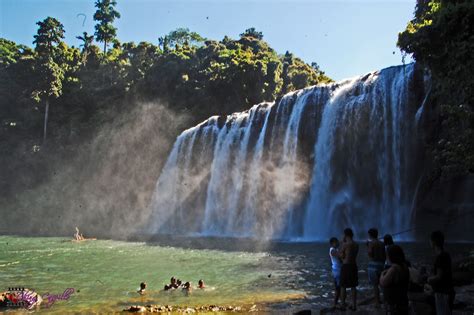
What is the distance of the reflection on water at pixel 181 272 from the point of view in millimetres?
10945

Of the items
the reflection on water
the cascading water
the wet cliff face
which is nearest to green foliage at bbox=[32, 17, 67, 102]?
the cascading water

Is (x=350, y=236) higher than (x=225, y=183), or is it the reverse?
(x=225, y=183)

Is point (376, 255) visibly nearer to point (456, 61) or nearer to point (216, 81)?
point (456, 61)

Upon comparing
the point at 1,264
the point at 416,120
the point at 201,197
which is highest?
the point at 416,120

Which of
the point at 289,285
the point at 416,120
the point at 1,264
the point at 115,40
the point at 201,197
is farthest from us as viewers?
the point at 115,40

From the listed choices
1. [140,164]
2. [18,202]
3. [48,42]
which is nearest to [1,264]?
[140,164]

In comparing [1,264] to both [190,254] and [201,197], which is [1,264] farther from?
[201,197]

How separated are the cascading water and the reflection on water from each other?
14.1ft

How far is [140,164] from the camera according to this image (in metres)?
42.1

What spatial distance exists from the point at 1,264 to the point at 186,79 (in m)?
30.4

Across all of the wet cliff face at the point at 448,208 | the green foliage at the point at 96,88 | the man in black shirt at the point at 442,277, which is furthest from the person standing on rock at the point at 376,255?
the green foliage at the point at 96,88

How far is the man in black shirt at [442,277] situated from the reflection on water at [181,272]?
169 inches

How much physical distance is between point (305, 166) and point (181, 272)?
47.1ft

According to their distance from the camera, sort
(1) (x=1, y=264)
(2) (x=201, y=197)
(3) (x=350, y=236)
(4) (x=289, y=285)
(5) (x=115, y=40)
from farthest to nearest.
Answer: (5) (x=115, y=40), (2) (x=201, y=197), (1) (x=1, y=264), (4) (x=289, y=285), (3) (x=350, y=236)
